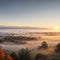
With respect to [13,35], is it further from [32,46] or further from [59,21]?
[59,21]

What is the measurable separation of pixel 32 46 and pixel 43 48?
0.15 metres

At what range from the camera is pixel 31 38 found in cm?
204

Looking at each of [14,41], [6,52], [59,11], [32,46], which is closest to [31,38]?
[32,46]

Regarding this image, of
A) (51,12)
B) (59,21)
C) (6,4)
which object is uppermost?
(6,4)

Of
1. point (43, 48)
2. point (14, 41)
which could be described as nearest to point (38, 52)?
point (43, 48)

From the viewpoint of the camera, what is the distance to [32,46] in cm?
201

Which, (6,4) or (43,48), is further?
(6,4)

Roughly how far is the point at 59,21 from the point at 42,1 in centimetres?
37

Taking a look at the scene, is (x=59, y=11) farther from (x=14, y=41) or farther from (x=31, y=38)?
(x=14, y=41)

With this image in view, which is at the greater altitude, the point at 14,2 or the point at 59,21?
the point at 14,2

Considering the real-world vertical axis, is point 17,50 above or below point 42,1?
below

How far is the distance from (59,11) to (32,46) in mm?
608

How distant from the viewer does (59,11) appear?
6.76 ft

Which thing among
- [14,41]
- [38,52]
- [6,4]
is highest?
[6,4]
